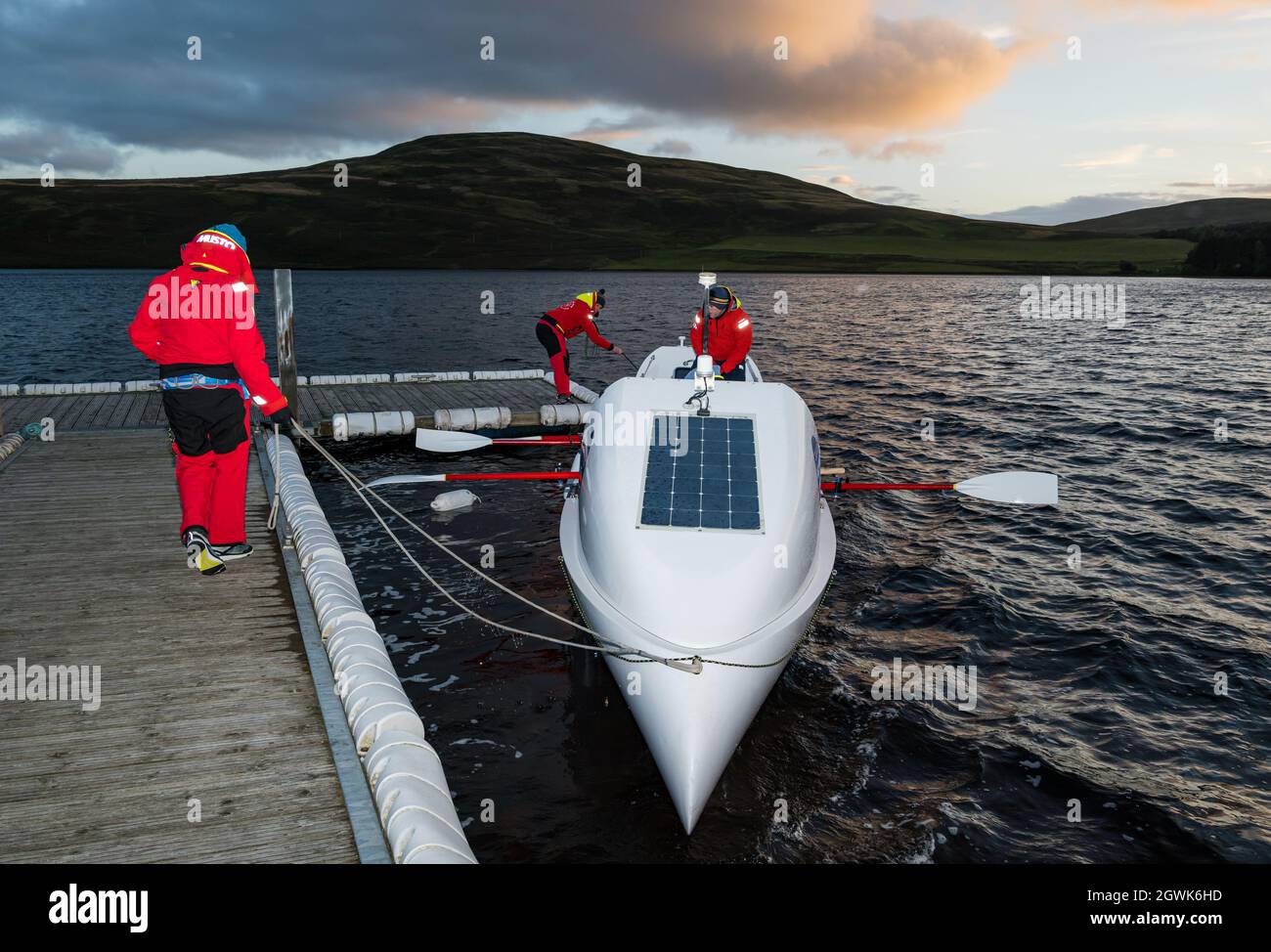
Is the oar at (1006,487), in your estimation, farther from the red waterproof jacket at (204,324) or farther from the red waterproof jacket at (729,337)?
the red waterproof jacket at (204,324)

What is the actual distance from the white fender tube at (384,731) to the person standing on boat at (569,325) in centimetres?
1021

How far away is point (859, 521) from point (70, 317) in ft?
232

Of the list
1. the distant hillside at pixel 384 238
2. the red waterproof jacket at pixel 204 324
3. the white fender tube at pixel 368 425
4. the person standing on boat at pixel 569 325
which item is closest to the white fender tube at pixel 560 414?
the person standing on boat at pixel 569 325

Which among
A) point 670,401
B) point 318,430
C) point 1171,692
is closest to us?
point 670,401

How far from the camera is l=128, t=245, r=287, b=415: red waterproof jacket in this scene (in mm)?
7164

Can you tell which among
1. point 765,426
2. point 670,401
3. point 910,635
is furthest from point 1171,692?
point 670,401

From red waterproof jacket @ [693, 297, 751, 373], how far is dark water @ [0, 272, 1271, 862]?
12.9 ft

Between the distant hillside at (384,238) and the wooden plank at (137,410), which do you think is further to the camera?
the distant hillside at (384,238)

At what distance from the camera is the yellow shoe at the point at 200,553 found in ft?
25.9

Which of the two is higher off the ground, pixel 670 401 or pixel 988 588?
pixel 670 401

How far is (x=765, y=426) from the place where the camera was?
853 centimetres

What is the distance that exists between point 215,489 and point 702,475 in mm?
4632
